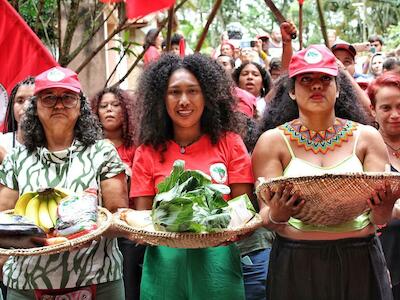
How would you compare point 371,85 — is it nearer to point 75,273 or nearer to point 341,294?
point 341,294

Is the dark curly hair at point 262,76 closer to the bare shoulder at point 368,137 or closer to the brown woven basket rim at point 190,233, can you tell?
the bare shoulder at point 368,137

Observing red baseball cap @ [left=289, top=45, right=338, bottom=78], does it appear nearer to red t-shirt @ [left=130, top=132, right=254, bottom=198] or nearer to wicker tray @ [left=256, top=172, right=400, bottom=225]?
red t-shirt @ [left=130, top=132, right=254, bottom=198]

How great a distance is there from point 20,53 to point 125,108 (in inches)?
44.5

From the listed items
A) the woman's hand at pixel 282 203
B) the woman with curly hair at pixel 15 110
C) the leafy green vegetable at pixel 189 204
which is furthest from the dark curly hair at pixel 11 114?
the woman's hand at pixel 282 203

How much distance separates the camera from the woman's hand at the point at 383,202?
3.12m

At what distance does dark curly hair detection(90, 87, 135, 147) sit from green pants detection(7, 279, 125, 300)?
5.21ft

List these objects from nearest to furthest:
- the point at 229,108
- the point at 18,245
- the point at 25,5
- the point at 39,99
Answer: the point at 18,245 → the point at 39,99 → the point at 229,108 → the point at 25,5

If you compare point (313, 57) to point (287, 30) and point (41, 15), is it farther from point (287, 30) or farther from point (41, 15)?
point (41, 15)

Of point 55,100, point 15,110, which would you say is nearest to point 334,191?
point 55,100

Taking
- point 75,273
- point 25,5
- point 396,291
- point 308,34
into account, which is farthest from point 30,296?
point 308,34

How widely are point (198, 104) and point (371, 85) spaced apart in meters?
1.23

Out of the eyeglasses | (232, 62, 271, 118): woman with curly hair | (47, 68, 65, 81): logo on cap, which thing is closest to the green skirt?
the eyeglasses

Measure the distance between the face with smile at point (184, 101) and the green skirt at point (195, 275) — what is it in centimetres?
70

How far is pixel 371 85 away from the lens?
4457 mm
